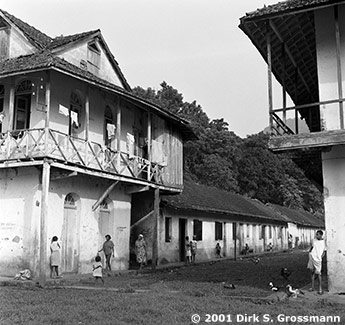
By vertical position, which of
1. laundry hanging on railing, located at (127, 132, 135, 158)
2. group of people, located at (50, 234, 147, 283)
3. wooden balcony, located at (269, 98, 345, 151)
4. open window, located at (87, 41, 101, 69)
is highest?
open window, located at (87, 41, 101, 69)

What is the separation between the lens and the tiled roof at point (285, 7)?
10.6 metres

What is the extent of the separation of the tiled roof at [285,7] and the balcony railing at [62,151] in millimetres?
6909

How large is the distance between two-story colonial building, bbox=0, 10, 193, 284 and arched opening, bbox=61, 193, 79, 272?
35 mm

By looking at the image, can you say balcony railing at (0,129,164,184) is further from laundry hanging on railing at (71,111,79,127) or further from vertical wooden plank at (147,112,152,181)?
vertical wooden plank at (147,112,152,181)

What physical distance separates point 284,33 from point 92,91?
8.31 m

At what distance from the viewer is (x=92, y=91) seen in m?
17.7

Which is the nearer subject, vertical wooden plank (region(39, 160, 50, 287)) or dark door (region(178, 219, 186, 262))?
vertical wooden plank (region(39, 160, 50, 287))

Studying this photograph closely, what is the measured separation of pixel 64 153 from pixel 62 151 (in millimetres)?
561

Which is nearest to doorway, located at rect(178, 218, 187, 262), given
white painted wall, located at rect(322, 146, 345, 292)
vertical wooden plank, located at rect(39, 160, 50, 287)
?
vertical wooden plank, located at rect(39, 160, 50, 287)

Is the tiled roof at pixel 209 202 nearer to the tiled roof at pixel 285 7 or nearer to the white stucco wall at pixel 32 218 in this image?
the white stucco wall at pixel 32 218

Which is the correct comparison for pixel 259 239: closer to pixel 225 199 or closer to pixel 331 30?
pixel 225 199

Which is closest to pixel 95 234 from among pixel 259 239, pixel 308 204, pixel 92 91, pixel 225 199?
pixel 92 91

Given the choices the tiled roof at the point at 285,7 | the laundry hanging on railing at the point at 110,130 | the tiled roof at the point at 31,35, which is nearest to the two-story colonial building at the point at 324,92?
the tiled roof at the point at 285,7

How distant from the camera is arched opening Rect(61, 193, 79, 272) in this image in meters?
15.8
